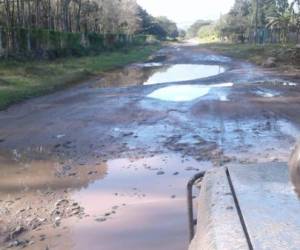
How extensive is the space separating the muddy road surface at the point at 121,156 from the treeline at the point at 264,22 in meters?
45.0

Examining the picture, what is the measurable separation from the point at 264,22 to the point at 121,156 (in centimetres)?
7257

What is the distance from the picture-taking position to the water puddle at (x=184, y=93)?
1439 cm

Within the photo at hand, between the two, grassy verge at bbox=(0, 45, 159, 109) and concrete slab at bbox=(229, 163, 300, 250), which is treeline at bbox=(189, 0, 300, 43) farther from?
concrete slab at bbox=(229, 163, 300, 250)

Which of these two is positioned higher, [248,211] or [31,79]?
[248,211]

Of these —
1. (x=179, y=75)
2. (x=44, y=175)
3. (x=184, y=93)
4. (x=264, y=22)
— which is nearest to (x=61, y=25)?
(x=179, y=75)

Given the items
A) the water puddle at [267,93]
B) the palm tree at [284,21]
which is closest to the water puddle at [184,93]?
the water puddle at [267,93]

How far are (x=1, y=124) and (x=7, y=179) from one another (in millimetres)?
4361

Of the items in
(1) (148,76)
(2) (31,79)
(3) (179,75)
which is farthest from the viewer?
(1) (148,76)

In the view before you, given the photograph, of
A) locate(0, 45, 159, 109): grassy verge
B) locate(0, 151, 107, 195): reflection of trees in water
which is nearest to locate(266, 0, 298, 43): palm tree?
locate(0, 45, 159, 109): grassy verge

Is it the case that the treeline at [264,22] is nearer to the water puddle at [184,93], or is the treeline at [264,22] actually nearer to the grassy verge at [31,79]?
the grassy verge at [31,79]

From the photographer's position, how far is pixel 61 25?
4803cm

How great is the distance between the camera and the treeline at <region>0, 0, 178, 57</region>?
28.7 meters

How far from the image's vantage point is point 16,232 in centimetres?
496

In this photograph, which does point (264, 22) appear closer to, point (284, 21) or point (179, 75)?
point (284, 21)
